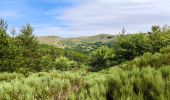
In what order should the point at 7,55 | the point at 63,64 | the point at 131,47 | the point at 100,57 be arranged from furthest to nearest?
the point at 63,64
the point at 100,57
the point at 131,47
the point at 7,55

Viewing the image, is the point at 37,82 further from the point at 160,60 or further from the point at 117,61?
the point at 117,61

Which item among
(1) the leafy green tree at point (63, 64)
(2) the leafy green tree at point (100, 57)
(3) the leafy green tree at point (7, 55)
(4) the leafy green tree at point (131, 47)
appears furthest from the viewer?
(1) the leafy green tree at point (63, 64)

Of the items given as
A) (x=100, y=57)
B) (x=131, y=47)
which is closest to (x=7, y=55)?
(x=131, y=47)

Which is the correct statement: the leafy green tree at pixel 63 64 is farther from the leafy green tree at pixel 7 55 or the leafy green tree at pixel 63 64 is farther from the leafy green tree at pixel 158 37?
the leafy green tree at pixel 7 55

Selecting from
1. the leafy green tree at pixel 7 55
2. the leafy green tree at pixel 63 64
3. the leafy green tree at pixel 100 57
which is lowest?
the leafy green tree at pixel 63 64

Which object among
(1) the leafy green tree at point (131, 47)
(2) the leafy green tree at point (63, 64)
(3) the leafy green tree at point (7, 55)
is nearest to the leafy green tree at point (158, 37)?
(1) the leafy green tree at point (131, 47)

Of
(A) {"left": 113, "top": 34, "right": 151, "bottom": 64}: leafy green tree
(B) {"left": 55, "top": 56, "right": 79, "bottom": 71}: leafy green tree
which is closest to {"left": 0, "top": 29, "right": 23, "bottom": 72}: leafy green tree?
(A) {"left": 113, "top": 34, "right": 151, "bottom": 64}: leafy green tree

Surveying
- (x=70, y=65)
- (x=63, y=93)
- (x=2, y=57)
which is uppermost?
(x=63, y=93)

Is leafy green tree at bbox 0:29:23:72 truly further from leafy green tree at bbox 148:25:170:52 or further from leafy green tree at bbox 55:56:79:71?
leafy green tree at bbox 55:56:79:71

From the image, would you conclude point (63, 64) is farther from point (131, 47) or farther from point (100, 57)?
point (131, 47)

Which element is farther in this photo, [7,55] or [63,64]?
[63,64]

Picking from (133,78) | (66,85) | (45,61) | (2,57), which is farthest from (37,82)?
(45,61)

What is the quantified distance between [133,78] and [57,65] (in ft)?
354

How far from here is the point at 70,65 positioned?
11238 cm
